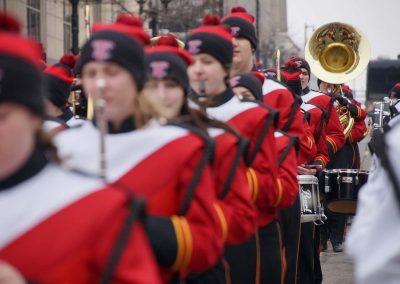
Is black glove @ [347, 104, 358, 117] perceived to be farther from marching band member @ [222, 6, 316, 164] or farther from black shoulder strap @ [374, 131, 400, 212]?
black shoulder strap @ [374, 131, 400, 212]

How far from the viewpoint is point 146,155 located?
461cm

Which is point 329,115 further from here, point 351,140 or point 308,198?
point 308,198

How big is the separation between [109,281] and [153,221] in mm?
1085

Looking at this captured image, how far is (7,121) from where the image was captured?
3354 millimetres

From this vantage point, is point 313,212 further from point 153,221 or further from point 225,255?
point 153,221

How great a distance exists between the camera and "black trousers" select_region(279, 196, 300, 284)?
8398 millimetres

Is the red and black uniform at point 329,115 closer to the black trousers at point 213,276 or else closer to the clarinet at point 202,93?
the clarinet at point 202,93

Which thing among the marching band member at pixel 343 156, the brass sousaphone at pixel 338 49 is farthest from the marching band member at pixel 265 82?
the brass sousaphone at pixel 338 49

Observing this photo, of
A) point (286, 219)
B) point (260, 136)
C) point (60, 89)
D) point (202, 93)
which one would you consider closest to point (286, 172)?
point (260, 136)

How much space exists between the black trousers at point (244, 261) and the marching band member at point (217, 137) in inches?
33.5

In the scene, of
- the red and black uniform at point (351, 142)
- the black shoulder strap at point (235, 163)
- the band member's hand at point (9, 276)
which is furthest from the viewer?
the red and black uniform at point (351, 142)

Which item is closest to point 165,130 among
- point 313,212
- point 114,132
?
point 114,132

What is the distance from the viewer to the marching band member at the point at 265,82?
7.89m

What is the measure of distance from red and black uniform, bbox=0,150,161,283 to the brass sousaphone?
482 inches
